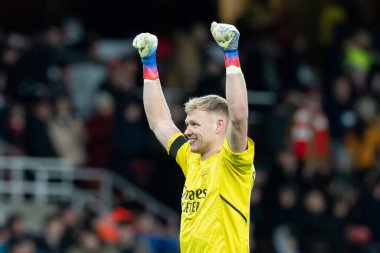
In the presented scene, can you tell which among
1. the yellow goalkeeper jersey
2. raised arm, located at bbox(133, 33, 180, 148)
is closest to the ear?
the yellow goalkeeper jersey

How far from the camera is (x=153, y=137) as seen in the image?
18.0 meters

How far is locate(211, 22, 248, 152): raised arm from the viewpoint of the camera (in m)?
8.76

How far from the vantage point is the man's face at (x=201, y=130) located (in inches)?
363

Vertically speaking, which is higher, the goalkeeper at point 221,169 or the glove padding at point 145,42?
the glove padding at point 145,42

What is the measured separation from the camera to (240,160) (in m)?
8.93

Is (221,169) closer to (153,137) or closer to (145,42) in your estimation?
(145,42)

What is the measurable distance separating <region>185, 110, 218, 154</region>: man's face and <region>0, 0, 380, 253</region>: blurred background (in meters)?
5.65

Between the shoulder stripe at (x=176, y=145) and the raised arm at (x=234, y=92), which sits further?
the shoulder stripe at (x=176, y=145)

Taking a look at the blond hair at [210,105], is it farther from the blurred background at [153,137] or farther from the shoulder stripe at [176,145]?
the blurred background at [153,137]

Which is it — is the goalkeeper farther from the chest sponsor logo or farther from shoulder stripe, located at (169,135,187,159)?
shoulder stripe, located at (169,135,187,159)

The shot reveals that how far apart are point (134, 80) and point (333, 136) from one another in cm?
300

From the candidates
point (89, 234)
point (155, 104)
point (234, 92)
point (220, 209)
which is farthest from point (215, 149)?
point (89, 234)

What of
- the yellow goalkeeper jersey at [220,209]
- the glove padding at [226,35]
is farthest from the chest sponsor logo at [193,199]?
the glove padding at [226,35]

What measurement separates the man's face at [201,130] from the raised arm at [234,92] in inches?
13.2
